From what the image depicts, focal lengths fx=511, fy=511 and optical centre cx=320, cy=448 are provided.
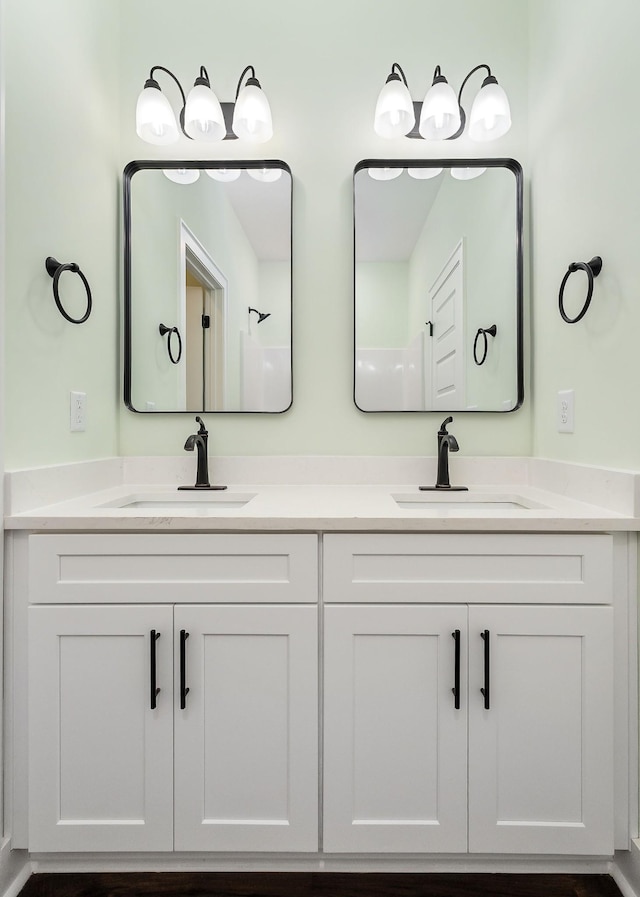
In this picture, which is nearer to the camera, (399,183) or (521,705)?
(521,705)

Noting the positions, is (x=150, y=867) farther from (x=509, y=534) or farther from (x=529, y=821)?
(x=509, y=534)

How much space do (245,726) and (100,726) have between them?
13.1 inches

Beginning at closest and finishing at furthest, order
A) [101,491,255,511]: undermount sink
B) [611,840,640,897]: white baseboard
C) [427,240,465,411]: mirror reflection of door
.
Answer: [611,840,640,897]: white baseboard < [101,491,255,511]: undermount sink < [427,240,465,411]: mirror reflection of door

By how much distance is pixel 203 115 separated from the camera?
160cm

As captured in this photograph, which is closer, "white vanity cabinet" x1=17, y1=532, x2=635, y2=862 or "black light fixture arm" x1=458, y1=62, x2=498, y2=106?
"white vanity cabinet" x1=17, y1=532, x2=635, y2=862

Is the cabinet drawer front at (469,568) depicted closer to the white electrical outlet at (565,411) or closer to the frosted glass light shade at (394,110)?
the white electrical outlet at (565,411)

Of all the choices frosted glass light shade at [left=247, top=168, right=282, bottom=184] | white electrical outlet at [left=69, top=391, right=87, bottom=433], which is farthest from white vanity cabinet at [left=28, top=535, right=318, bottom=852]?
frosted glass light shade at [left=247, top=168, right=282, bottom=184]

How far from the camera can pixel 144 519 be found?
1157 mm

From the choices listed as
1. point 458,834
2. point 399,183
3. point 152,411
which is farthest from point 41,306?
point 458,834

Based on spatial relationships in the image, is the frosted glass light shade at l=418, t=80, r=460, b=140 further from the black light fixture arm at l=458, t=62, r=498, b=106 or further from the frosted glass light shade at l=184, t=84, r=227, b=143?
the frosted glass light shade at l=184, t=84, r=227, b=143

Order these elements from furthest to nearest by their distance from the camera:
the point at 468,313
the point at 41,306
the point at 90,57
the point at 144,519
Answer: the point at 468,313
the point at 90,57
the point at 41,306
the point at 144,519

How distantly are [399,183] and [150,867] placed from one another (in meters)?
2.06

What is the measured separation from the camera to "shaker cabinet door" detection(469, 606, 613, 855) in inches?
45.4

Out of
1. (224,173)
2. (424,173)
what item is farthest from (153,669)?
(424,173)
